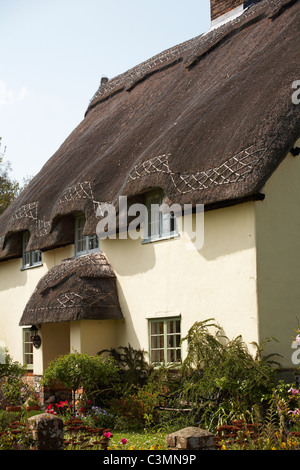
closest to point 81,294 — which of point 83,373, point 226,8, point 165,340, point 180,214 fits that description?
point 83,373

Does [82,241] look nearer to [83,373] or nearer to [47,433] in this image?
[83,373]

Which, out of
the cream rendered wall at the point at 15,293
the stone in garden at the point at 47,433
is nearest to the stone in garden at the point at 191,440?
the stone in garden at the point at 47,433

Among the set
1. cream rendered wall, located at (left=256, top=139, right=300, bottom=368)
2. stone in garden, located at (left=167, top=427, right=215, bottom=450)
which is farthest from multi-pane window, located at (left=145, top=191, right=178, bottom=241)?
stone in garden, located at (left=167, top=427, right=215, bottom=450)

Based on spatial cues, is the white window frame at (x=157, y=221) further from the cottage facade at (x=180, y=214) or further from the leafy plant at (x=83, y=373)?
the leafy plant at (x=83, y=373)

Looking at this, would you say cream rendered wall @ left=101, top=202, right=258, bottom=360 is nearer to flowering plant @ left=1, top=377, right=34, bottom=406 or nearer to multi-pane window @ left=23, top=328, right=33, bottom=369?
flowering plant @ left=1, top=377, right=34, bottom=406

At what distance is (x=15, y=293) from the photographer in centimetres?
1892

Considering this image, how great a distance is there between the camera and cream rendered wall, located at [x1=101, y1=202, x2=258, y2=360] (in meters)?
11.3

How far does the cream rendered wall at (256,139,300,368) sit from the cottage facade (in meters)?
0.02

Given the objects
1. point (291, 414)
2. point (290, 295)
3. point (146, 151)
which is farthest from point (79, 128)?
point (291, 414)

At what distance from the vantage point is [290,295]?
37.2 feet

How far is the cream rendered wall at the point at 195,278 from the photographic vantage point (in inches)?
445

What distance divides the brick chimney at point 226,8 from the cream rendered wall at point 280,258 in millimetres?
8296
